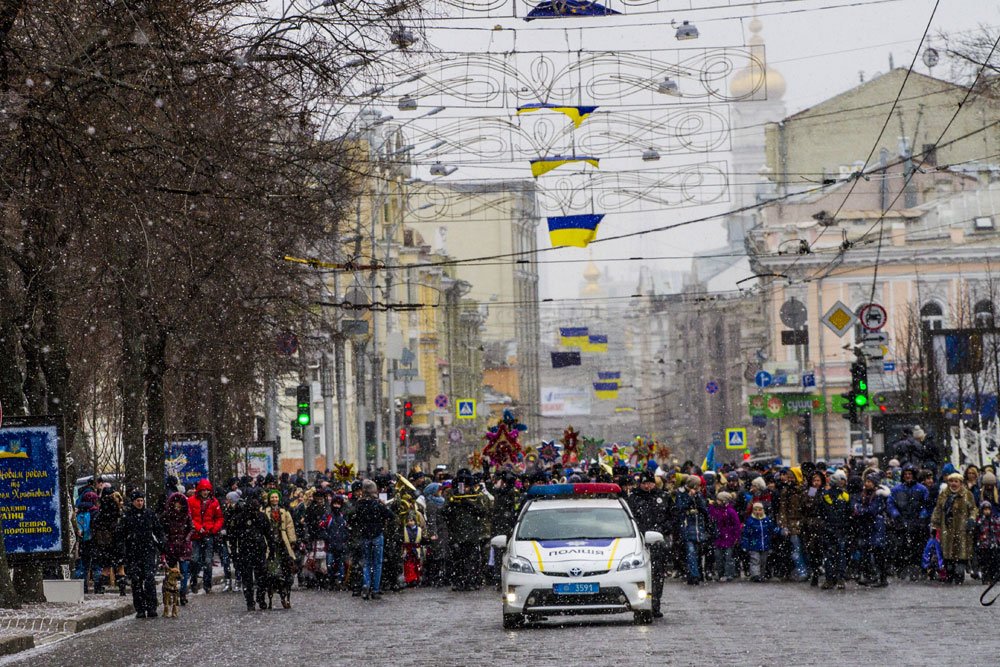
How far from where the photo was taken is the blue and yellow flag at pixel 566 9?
2114cm

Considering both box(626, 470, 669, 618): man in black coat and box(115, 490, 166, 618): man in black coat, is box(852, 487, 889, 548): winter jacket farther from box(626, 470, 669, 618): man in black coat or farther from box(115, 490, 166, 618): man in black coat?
box(115, 490, 166, 618): man in black coat

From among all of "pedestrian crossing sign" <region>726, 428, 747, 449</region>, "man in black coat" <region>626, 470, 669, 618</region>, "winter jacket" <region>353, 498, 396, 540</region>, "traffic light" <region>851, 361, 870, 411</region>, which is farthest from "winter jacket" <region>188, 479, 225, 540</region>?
"pedestrian crossing sign" <region>726, 428, 747, 449</region>

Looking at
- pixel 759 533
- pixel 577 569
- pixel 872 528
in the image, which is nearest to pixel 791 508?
pixel 759 533

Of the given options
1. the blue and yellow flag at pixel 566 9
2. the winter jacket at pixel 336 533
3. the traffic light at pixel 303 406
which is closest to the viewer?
→ the blue and yellow flag at pixel 566 9

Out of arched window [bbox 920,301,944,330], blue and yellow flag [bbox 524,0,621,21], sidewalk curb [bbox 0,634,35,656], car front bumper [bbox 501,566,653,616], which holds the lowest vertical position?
sidewalk curb [bbox 0,634,35,656]

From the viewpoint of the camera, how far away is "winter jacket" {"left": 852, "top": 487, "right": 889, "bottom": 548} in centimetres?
2662

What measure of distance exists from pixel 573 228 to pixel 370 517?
6.37m

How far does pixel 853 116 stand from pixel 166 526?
61853mm

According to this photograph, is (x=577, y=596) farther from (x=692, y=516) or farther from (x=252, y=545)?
(x=692, y=516)

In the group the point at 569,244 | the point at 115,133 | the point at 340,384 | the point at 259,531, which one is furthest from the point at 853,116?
the point at 115,133

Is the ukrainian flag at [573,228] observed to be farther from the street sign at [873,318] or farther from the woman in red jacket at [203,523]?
the street sign at [873,318]

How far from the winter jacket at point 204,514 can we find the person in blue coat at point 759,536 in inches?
316

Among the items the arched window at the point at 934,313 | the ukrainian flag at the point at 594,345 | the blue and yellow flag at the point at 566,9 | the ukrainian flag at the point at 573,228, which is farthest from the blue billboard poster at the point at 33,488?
the ukrainian flag at the point at 594,345

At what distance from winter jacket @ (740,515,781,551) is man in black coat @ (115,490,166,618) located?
9.77 m
